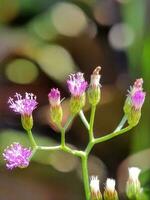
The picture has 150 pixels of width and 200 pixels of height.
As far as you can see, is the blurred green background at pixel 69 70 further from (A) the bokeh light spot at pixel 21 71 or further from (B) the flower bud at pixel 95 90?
Result: (B) the flower bud at pixel 95 90

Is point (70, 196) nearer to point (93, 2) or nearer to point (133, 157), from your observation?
point (133, 157)

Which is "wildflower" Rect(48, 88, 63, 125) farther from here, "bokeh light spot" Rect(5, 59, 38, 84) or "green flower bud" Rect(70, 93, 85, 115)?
"bokeh light spot" Rect(5, 59, 38, 84)

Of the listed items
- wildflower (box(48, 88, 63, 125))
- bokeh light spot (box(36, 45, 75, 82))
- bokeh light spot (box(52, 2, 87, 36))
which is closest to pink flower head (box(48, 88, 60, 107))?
wildflower (box(48, 88, 63, 125))

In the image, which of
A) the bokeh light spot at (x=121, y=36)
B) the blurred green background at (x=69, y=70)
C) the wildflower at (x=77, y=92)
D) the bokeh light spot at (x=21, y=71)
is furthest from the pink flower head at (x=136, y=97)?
the bokeh light spot at (x=21, y=71)

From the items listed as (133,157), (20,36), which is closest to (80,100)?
(133,157)

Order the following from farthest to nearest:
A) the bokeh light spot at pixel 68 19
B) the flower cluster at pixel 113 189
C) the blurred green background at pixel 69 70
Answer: the bokeh light spot at pixel 68 19
the blurred green background at pixel 69 70
the flower cluster at pixel 113 189
